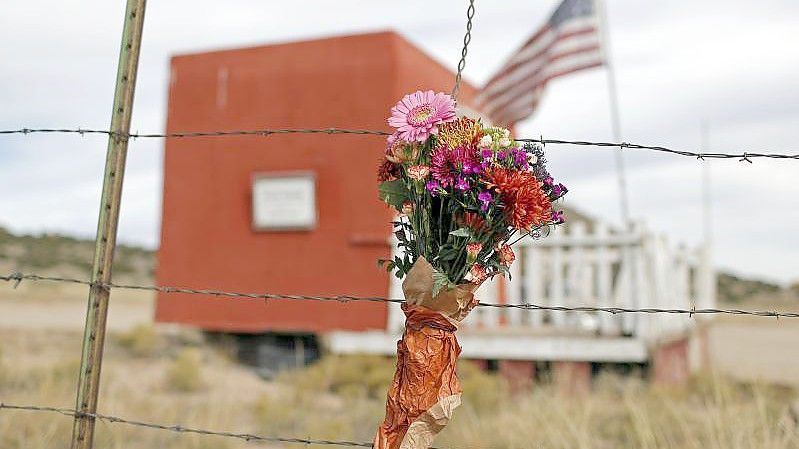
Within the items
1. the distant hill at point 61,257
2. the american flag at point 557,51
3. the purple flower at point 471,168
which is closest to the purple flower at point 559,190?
the purple flower at point 471,168

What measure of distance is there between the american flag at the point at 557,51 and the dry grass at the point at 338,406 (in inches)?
108

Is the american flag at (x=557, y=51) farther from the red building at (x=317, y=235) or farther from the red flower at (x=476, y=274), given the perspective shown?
the red flower at (x=476, y=274)

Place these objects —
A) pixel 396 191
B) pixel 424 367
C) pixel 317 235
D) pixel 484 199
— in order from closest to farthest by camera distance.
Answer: pixel 484 199 < pixel 424 367 < pixel 396 191 < pixel 317 235

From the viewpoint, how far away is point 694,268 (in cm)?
1191

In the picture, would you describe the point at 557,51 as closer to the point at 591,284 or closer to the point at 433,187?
the point at 591,284

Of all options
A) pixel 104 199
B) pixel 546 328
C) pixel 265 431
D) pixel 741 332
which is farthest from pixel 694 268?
pixel 741 332

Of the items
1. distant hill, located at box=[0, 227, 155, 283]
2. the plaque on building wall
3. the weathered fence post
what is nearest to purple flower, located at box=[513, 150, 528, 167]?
the weathered fence post

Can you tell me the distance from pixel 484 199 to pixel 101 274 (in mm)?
1603

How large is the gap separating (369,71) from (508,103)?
1.65 metres

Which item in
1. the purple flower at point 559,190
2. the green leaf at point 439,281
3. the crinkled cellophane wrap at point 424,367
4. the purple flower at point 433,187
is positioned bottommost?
the crinkled cellophane wrap at point 424,367

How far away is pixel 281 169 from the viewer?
1059 centimetres

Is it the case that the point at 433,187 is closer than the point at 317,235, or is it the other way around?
the point at 433,187

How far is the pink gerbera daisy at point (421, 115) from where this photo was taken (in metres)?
2.56

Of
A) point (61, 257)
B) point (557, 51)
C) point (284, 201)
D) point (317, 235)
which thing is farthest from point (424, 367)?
point (61, 257)
